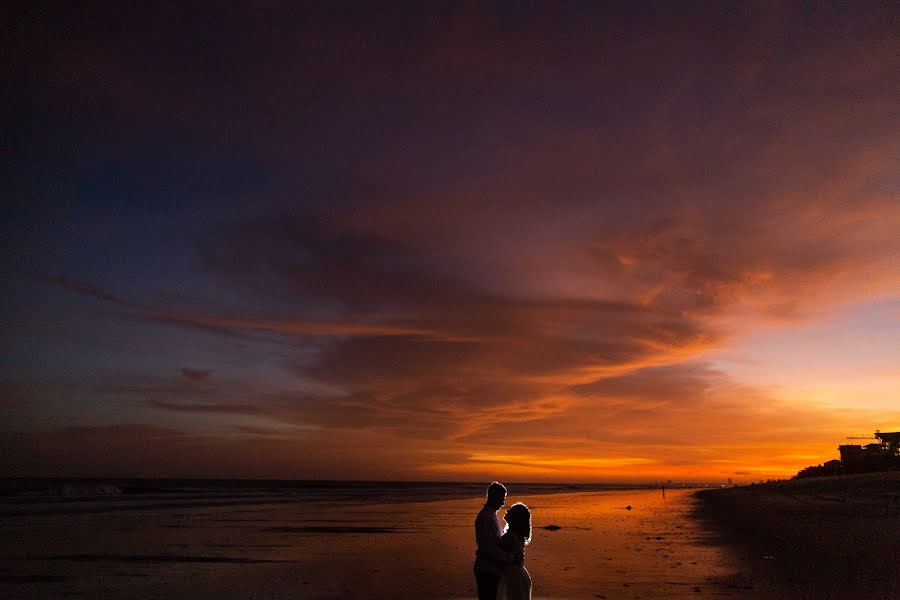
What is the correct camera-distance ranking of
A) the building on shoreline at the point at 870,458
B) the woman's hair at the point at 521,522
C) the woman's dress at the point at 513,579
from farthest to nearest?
the building on shoreline at the point at 870,458
the woman's hair at the point at 521,522
the woman's dress at the point at 513,579

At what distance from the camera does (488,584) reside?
960 centimetres

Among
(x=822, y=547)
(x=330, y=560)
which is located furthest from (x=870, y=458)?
(x=330, y=560)

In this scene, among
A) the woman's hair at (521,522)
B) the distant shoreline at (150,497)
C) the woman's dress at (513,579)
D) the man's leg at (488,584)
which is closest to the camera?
the woman's dress at (513,579)

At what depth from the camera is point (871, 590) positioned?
14.4 metres

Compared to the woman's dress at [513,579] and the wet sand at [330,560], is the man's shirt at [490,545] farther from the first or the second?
the wet sand at [330,560]

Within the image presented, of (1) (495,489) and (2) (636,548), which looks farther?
(2) (636,548)

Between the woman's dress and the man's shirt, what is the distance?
0.35ft

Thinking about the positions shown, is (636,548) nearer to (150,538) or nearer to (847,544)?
(847,544)

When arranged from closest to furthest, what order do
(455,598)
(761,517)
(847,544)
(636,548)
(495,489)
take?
1. (495,489)
2. (455,598)
3. (847,544)
4. (636,548)
5. (761,517)

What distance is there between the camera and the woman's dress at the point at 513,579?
9102 mm

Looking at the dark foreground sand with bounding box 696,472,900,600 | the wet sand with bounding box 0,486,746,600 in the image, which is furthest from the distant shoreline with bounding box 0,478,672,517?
the dark foreground sand with bounding box 696,472,900,600

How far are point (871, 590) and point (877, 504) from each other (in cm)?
2434

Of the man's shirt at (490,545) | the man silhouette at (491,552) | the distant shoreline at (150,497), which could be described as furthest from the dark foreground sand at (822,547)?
the distant shoreline at (150,497)

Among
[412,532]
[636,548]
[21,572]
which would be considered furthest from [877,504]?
[21,572]
